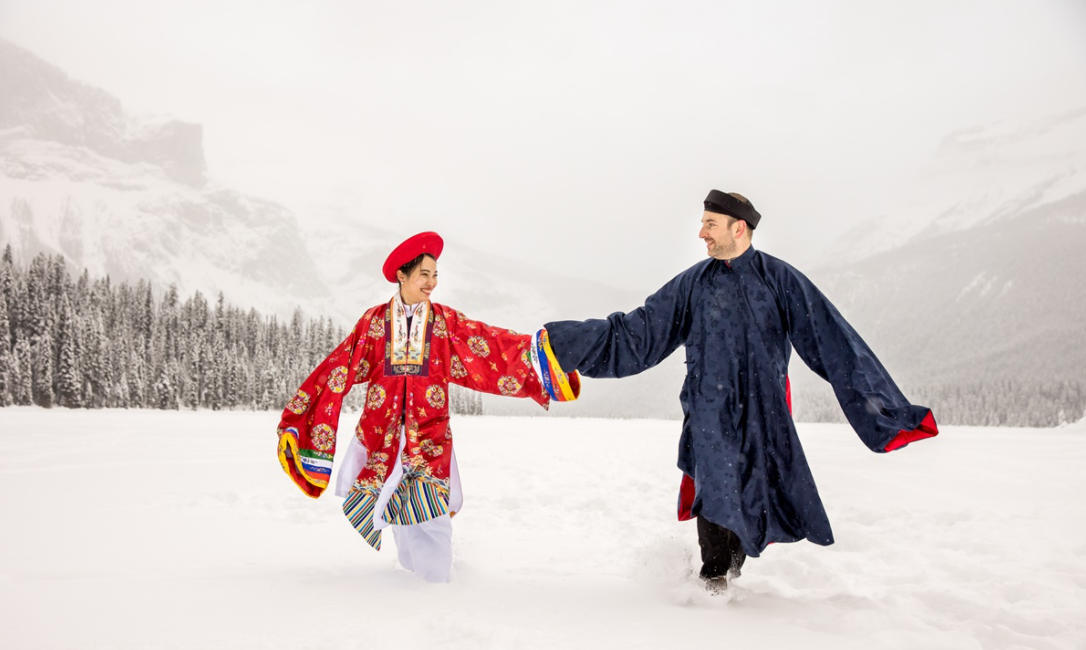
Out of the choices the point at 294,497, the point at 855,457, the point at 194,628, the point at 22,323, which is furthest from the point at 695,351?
the point at 22,323

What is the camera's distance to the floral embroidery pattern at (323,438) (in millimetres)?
4520

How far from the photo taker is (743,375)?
12.9ft

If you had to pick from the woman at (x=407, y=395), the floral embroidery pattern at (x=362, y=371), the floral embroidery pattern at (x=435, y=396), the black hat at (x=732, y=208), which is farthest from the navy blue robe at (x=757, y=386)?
the floral embroidery pattern at (x=362, y=371)

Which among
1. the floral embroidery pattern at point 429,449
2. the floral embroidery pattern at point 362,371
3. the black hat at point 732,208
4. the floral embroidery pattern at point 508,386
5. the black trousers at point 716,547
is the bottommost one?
the black trousers at point 716,547

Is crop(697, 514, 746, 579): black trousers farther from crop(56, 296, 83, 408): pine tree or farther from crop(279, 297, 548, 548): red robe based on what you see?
crop(56, 296, 83, 408): pine tree

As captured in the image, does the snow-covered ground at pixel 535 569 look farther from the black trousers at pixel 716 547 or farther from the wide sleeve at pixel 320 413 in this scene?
the wide sleeve at pixel 320 413

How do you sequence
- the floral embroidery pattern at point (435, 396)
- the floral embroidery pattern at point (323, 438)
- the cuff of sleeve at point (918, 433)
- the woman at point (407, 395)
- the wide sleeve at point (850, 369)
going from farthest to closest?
1. the floral embroidery pattern at point (323, 438)
2. the floral embroidery pattern at point (435, 396)
3. the woman at point (407, 395)
4. the wide sleeve at point (850, 369)
5. the cuff of sleeve at point (918, 433)

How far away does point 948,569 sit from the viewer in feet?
14.3

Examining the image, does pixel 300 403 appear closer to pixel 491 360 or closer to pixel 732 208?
pixel 491 360

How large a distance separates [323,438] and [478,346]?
1203 mm

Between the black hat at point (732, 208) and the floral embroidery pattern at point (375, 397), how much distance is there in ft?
7.87

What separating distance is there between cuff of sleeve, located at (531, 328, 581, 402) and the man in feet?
0.26

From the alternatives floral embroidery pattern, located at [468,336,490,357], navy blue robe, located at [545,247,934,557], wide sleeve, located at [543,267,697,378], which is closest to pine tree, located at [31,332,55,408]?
floral embroidery pattern, located at [468,336,490,357]

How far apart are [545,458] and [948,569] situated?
22.5ft
